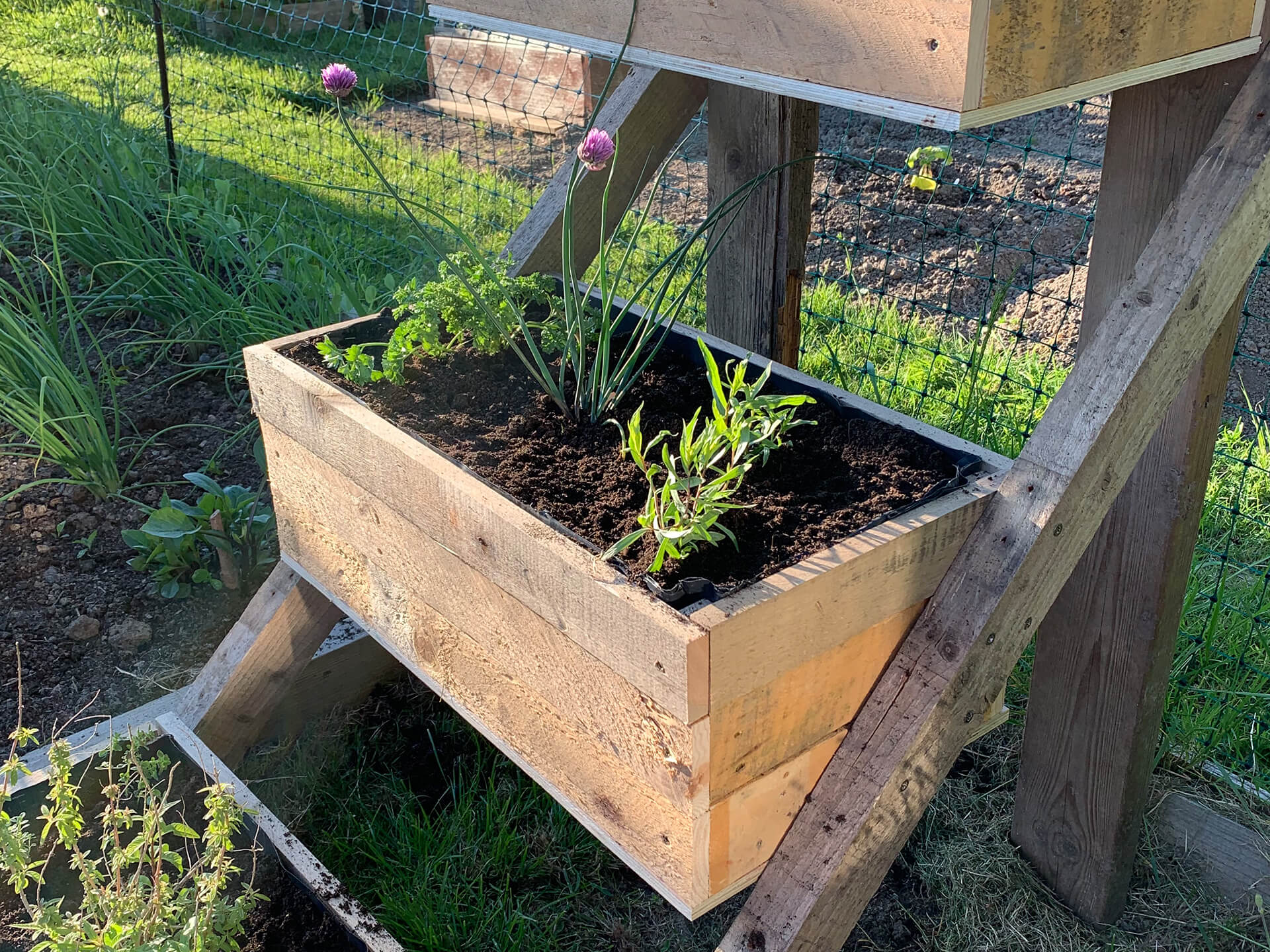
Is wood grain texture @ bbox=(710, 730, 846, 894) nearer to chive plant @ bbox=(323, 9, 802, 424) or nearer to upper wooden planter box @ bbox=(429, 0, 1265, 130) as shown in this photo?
chive plant @ bbox=(323, 9, 802, 424)

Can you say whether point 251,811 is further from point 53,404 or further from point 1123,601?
point 53,404

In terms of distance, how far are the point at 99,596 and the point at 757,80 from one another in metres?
1.91

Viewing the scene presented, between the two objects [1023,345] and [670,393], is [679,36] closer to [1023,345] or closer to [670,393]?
[670,393]

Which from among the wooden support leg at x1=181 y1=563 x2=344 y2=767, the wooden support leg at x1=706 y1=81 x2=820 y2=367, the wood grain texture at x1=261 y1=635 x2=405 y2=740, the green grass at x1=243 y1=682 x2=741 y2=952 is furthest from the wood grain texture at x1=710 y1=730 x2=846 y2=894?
the wood grain texture at x1=261 y1=635 x2=405 y2=740

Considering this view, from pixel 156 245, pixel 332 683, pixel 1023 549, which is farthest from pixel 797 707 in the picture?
pixel 156 245

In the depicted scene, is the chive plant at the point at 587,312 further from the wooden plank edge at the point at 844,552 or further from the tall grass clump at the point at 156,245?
the tall grass clump at the point at 156,245

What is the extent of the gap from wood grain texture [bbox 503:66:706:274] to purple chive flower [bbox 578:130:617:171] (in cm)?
34

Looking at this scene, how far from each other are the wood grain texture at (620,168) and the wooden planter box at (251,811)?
2.98 ft

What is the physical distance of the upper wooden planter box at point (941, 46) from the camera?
2.98 ft

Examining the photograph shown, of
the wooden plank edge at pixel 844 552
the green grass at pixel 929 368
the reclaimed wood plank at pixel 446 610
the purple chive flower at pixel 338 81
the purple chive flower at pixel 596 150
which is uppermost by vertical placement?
the purple chive flower at pixel 338 81

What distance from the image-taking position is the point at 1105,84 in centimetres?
102

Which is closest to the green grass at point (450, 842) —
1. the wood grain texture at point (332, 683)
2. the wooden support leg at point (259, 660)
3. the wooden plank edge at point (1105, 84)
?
the wood grain texture at point (332, 683)

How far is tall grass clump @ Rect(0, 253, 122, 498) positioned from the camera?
246 centimetres

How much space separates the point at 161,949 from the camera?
1.16 metres
